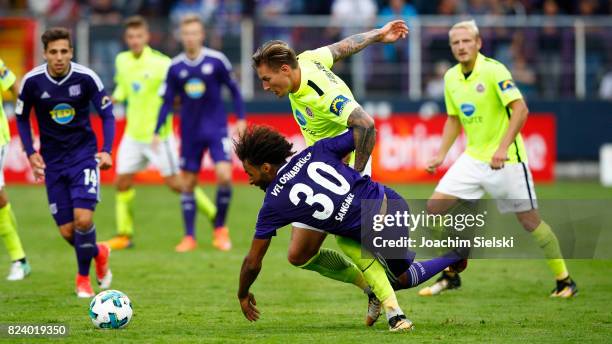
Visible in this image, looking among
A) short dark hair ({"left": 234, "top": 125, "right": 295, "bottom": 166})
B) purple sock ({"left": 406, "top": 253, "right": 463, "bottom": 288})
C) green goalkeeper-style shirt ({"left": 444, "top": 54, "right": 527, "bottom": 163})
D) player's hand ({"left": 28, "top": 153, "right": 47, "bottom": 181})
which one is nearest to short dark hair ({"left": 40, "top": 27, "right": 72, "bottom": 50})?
player's hand ({"left": 28, "top": 153, "right": 47, "bottom": 181})

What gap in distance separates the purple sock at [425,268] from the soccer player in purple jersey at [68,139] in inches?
123

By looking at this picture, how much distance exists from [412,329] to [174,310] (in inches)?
88.0

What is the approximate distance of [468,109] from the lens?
10.2 m

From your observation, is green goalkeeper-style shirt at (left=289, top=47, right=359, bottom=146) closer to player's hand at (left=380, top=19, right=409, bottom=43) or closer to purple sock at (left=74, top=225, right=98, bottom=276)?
player's hand at (left=380, top=19, right=409, bottom=43)

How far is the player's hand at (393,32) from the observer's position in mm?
9047

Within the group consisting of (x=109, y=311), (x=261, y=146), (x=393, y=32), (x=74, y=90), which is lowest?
(x=109, y=311)

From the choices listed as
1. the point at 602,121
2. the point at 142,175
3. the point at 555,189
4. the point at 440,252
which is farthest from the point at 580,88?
the point at 440,252

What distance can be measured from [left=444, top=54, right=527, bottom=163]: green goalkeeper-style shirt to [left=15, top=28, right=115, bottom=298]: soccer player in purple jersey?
3.39 metres

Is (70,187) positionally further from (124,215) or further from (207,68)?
(207,68)

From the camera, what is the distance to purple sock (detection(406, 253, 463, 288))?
827cm

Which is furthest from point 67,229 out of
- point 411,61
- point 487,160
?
point 411,61

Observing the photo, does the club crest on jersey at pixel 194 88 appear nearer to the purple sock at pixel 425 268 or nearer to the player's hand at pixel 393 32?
the player's hand at pixel 393 32

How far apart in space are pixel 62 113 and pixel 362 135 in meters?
3.44

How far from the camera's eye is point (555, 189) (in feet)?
65.8
